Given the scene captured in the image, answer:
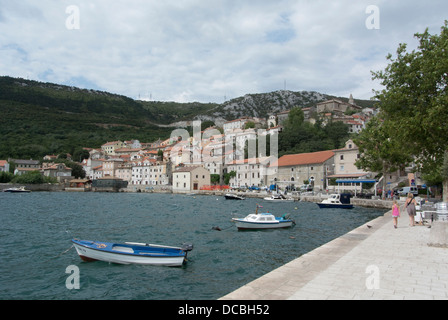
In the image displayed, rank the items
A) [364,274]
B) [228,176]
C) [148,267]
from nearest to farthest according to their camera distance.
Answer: [364,274]
[148,267]
[228,176]

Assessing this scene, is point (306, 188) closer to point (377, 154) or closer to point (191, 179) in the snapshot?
point (377, 154)

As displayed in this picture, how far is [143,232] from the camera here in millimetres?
21156

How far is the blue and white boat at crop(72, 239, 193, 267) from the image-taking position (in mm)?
12555

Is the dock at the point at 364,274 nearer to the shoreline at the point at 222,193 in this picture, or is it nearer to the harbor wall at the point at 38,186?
the shoreline at the point at 222,193

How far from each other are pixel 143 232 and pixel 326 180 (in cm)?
4966

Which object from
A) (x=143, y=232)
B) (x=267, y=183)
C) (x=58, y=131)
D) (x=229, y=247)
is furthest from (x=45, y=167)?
(x=229, y=247)

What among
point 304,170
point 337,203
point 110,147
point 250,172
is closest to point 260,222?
point 337,203

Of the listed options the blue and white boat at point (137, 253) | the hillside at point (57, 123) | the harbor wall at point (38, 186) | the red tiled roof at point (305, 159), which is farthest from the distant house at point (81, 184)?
the blue and white boat at point (137, 253)

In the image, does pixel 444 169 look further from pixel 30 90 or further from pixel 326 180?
pixel 30 90

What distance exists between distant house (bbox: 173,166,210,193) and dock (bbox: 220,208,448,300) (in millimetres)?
70713

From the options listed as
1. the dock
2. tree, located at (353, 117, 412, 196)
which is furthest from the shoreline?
the dock

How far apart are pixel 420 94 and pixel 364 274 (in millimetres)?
17924

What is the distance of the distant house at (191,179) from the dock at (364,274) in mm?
70713

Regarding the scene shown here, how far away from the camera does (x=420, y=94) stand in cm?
2058
